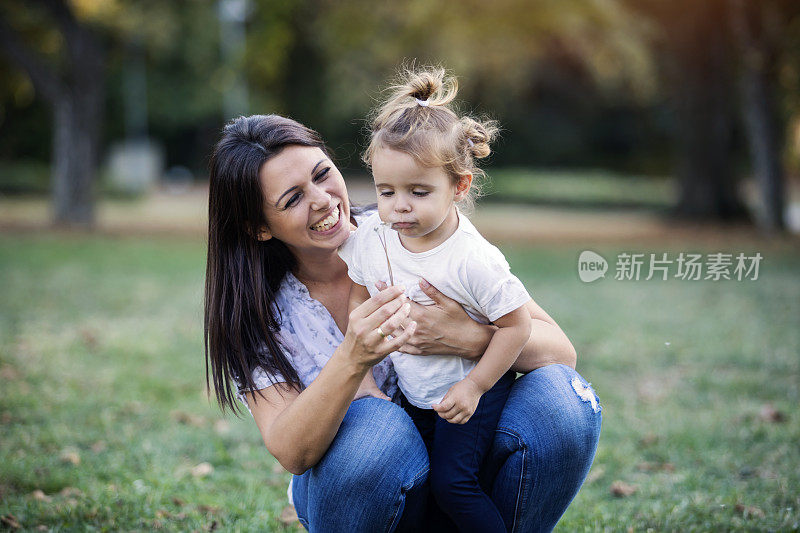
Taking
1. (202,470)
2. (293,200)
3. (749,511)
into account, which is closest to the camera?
(293,200)

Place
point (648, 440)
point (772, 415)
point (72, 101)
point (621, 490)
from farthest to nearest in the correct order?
point (72, 101)
point (772, 415)
point (648, 440)
point (621, 490)

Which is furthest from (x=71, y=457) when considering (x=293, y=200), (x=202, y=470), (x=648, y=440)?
(x=648, y=440)

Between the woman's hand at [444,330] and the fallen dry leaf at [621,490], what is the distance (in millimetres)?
1823

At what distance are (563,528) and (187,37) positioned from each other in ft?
89.4

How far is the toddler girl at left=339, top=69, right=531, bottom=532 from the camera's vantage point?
85.0 inches

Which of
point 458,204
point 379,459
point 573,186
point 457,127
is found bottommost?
point 573,186

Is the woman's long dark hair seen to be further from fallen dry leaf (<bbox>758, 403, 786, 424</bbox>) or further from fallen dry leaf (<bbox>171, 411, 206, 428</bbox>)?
fallen dry leaf (<bbox>758, 403, 786, 424</bbox>)

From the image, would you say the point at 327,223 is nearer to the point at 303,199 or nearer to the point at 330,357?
the point at 303,199

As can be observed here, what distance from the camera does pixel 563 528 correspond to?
328 cm

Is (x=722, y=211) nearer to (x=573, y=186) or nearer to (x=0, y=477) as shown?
(x=573, y=186)

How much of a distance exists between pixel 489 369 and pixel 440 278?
0.29 meters

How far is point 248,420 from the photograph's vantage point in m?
4.81

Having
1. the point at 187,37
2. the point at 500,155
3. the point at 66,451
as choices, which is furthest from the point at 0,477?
the point at 500,155

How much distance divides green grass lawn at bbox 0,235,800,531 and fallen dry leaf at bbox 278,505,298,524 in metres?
0.03
